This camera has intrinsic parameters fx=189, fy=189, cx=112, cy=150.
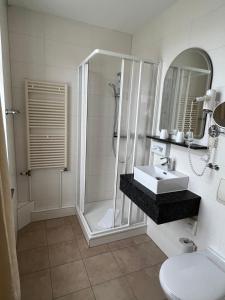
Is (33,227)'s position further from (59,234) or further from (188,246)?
(188,246)

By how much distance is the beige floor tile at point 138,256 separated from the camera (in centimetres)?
186

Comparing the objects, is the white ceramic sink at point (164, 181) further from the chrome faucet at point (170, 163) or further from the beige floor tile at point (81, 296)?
the beige floor tile at point (81, 296)

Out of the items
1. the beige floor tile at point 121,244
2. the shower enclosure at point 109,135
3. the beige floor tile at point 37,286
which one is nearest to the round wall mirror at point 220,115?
the shower enclosure at point 109,135

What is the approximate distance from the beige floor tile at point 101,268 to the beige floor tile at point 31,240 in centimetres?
59

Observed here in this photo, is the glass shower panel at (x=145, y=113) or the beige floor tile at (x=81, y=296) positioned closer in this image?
the beige floor tile at (x=81, y=296)

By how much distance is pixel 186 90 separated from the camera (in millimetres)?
1789

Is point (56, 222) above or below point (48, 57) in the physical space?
below

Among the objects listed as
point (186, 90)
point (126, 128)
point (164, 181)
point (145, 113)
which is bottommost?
point (164, 181)

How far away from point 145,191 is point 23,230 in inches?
63.7

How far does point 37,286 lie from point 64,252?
16.4 inches

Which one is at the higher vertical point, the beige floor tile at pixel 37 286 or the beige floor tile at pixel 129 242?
the beige floor tile at pixel 129 242

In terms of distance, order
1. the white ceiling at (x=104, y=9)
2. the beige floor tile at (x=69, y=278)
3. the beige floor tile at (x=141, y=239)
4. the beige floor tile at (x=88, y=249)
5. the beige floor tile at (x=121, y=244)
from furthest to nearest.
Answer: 1. the beige floor tile at (x=141, y=239)
2. the beige floor tile at (x=121, y=244)
3. the beige floor tile at (x=88, y=249)
4. the white ceiling at (x=104, y=9)
5. the beige floor tile at (x=69, y=278)

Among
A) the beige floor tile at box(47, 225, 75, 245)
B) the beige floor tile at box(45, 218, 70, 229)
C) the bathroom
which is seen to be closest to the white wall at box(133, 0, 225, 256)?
the bathroom

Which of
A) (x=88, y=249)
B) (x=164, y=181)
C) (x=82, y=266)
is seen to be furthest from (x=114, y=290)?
(x=164, y=181)
